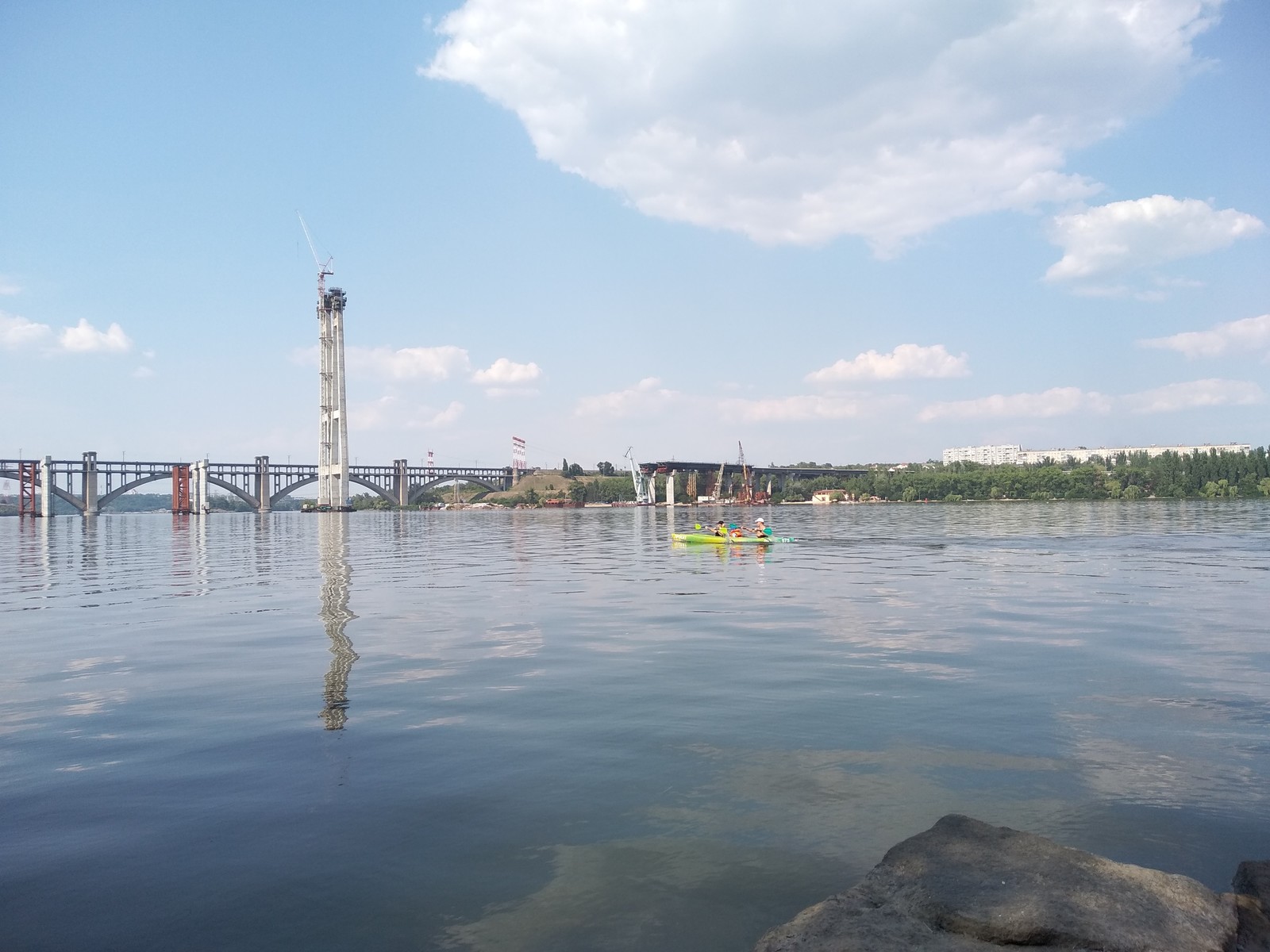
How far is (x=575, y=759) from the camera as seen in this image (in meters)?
10.9

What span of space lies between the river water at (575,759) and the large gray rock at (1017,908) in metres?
0.99

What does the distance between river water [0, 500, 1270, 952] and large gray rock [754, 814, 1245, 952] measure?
38.9 inches

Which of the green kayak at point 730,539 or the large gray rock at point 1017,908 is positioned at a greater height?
the large gray rock at point 1017,908

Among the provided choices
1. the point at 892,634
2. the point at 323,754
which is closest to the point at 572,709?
the point at 323,754

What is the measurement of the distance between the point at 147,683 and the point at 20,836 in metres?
7.95

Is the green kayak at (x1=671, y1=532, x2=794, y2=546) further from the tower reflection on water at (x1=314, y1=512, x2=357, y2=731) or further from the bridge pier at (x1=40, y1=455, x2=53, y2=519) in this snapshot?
the bridge pier at (x1=40, y1=455, x2=53, y2=519)

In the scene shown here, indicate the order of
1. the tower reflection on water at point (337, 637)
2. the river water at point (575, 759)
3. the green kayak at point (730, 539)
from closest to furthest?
the river water at point (575, 759)
the tower reflection on water at point (337, 637)
the green kayak at point (730, 539)

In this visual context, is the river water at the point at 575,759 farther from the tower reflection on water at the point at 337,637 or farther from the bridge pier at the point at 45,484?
the bridge pier at the point at 45,484

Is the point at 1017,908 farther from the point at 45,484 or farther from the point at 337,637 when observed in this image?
the point at 45,484

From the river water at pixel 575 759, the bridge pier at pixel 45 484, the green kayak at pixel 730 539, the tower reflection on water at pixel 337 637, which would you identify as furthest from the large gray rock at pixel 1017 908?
the bridge pier at pixel 45 484

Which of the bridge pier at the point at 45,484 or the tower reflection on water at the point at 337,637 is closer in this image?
Answer: the tower reflection on water at the point at 337,637

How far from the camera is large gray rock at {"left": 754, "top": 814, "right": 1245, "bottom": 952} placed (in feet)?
18.0

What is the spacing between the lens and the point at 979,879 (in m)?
6.27

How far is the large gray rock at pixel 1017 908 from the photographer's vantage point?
5492 mm
